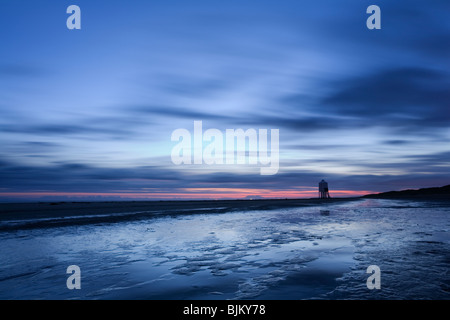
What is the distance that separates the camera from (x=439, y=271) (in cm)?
603

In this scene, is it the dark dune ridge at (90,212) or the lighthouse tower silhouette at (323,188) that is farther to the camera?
the lighthouse tower silhouette at (323,188)

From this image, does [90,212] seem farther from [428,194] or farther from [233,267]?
[428,194]

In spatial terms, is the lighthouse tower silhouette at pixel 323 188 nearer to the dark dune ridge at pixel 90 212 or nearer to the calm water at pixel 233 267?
the dark dune ridge at pixel 90 212

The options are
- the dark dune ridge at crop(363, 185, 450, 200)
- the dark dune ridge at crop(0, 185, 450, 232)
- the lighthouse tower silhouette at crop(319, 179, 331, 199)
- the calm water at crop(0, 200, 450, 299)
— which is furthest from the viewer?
the lighthouse tower silhouette at crop(319, 179, 331, 199)

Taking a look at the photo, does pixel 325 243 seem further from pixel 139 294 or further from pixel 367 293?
pixel 139 294

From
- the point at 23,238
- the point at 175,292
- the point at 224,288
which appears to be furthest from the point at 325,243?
the point at 23,238

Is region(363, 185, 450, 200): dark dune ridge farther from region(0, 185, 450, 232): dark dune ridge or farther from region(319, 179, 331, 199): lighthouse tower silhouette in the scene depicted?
region(0, 185, 450, 232): dark dune ridge

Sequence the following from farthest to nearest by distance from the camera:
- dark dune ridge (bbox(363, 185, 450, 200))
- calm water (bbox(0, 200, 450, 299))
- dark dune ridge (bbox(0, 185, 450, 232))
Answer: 1. dark dune ridge (bbox(363, 185, 450, 200))
2. dark dune ridge (bbox(0, 185, 450, 232))
3. calm water (bbox(0, 200, 450, 299))

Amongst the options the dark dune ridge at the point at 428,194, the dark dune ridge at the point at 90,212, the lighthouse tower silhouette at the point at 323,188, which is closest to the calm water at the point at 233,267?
the dark dune ridge at the point at 90,212

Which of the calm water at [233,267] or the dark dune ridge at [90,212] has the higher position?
the calm water at [233,267]

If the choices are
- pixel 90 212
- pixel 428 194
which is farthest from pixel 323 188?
pixel 90 212

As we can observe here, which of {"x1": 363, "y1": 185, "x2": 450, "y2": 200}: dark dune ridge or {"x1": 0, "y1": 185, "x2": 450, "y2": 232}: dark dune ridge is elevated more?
{"x1": 0, "y1": 185, "x2": 450, "y2": 232}: dark dune ridge

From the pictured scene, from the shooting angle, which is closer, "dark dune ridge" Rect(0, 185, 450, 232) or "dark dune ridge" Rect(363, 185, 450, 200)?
"dark dune ridge" Rect(0, 185, 450, 232)

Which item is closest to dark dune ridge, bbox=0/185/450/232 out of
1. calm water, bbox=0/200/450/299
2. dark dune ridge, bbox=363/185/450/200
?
calm water, bbox=0/200/450/299
